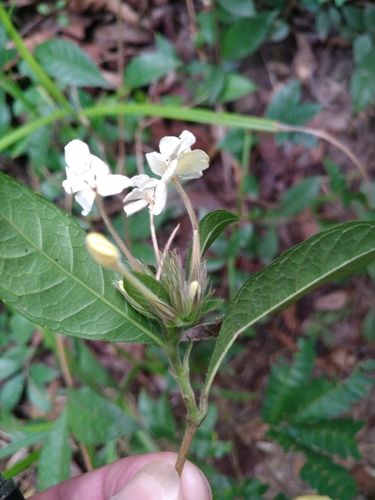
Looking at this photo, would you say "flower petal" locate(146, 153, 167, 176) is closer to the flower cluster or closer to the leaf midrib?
the flower cluster

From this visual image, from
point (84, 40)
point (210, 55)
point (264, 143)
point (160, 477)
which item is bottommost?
point (264, 143)

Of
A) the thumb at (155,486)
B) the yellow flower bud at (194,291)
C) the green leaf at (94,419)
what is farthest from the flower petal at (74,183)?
the green leaf at (94,419)

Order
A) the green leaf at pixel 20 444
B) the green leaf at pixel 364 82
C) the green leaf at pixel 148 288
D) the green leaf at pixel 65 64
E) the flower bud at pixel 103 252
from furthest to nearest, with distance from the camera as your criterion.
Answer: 1. the green leaf at pixel 65 64
2. the green leaf at pixel 364 82
3. the green leaf at pixel 20 444
4. the green leaf at pixel 148 288
5. the flower bud at pixel 103 252

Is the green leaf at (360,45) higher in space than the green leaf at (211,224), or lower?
lower

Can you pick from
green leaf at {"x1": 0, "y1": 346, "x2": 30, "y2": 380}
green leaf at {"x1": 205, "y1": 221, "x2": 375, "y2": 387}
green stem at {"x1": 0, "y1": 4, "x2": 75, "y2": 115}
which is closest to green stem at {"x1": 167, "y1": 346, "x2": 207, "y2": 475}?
green leaf at {"x1": 205, "y1": 221, "x2": 375, "y2": 387}

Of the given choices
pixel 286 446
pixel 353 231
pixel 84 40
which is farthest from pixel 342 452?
pixel 84 40

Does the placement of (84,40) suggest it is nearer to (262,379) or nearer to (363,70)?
(363,70)

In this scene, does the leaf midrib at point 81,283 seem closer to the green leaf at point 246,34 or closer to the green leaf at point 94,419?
the green leaf at point 94,419
